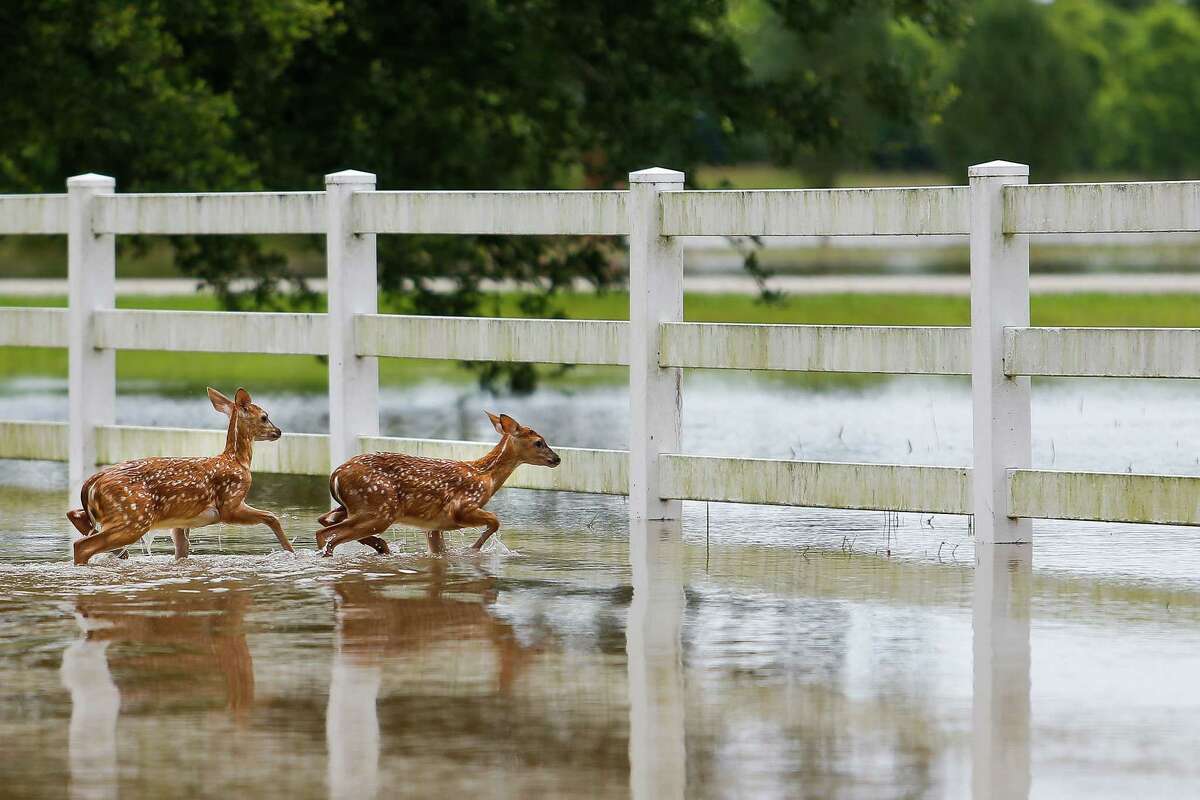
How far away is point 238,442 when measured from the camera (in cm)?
1106

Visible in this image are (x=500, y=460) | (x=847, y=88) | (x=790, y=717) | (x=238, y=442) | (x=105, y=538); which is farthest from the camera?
(x=847, y=88)

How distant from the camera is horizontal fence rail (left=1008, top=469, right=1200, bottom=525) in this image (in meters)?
10.5

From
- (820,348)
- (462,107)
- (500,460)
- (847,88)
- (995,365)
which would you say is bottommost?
(500,460)

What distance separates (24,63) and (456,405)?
5248 mm

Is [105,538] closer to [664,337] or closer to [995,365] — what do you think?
[664,337]

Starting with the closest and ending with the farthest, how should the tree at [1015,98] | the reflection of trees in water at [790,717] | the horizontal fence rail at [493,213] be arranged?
the reflection of trees in water at [790,717] < the horizontal fence rail at [493,213] < the tree at [1015,98]

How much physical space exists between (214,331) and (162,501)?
3.40m

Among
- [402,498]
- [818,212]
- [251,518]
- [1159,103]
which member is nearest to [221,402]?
[251,518]

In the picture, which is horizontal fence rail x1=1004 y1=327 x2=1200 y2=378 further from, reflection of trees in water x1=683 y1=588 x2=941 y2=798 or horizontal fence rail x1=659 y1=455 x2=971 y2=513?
reflection of trees in water x1=683 y1=588 x2=941 y2=798

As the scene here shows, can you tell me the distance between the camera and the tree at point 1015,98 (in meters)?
86.9

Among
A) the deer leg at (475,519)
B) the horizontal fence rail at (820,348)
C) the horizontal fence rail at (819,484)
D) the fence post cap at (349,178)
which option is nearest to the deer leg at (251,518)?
the deer leg at (475,519)

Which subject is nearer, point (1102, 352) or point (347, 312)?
point (1102, 352)

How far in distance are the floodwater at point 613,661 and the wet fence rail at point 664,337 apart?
0.28 m

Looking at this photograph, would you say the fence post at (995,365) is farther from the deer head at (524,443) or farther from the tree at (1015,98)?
the tree at (1015,98)
